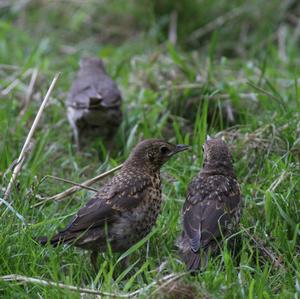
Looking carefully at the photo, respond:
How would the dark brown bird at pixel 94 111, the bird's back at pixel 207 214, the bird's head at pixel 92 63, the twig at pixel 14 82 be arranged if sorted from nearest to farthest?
the bird's back at pixel 207 214 → the dark brown bird at pixel 94 111 → the twig at pixel 14 82 → the bird's head at pixel 92 63

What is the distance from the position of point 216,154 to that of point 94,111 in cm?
196

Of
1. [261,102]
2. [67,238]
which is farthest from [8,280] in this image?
[261,102]

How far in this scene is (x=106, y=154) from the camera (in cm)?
687

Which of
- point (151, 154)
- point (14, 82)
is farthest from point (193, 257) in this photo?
point (14, 82)

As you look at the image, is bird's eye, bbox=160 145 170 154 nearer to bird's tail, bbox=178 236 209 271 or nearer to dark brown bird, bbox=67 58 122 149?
bird's tail, bbox=178 236 209 271

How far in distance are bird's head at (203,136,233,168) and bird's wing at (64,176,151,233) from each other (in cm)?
50

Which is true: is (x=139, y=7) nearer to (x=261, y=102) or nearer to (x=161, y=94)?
(x=161, y=94)

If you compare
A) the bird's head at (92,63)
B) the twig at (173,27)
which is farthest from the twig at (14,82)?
the twig at (173,27)

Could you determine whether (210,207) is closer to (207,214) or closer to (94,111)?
(207,214)

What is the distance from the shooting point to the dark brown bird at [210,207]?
481 centimetres

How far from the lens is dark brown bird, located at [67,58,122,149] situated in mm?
7066

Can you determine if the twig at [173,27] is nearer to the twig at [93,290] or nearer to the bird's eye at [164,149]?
the bird's eye at [164,149]

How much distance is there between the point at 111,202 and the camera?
500 cm

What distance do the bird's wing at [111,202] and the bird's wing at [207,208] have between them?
33 cm
